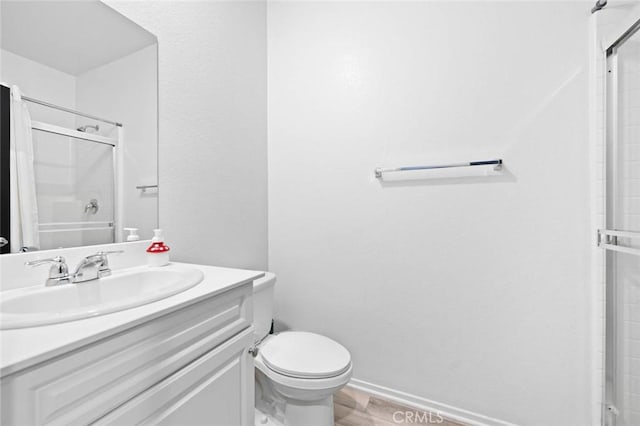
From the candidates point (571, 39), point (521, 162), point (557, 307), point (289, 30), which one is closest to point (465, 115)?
point (521, 162)

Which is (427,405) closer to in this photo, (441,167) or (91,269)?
(441,167)

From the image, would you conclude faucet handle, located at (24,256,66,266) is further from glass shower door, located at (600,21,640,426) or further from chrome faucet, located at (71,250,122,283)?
A: glass shower door, located at (600,21,640,426)

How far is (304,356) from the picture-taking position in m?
1.25

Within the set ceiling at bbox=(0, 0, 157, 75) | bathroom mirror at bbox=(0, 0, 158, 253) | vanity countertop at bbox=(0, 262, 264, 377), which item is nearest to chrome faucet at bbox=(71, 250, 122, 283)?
bathroom mirror at bbox=(0, 0, 158, 253)

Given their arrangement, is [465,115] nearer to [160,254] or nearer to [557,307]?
[557,307]

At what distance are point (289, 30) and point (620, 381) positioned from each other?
2.39m

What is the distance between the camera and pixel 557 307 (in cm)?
123

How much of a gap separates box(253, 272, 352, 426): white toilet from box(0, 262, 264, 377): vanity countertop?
2.15ft

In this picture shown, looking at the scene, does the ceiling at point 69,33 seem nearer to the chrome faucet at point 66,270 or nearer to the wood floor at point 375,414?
the chrome faucet at point 66,270

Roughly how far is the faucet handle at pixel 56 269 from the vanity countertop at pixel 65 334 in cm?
31

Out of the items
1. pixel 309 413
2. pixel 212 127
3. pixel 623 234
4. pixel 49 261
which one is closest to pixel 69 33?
pixel 212 127

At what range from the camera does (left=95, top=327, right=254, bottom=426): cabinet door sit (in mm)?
593

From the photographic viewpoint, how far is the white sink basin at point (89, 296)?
54cm

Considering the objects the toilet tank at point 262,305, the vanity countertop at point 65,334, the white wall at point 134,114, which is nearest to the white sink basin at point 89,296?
the vanity countertop at point 65,334
